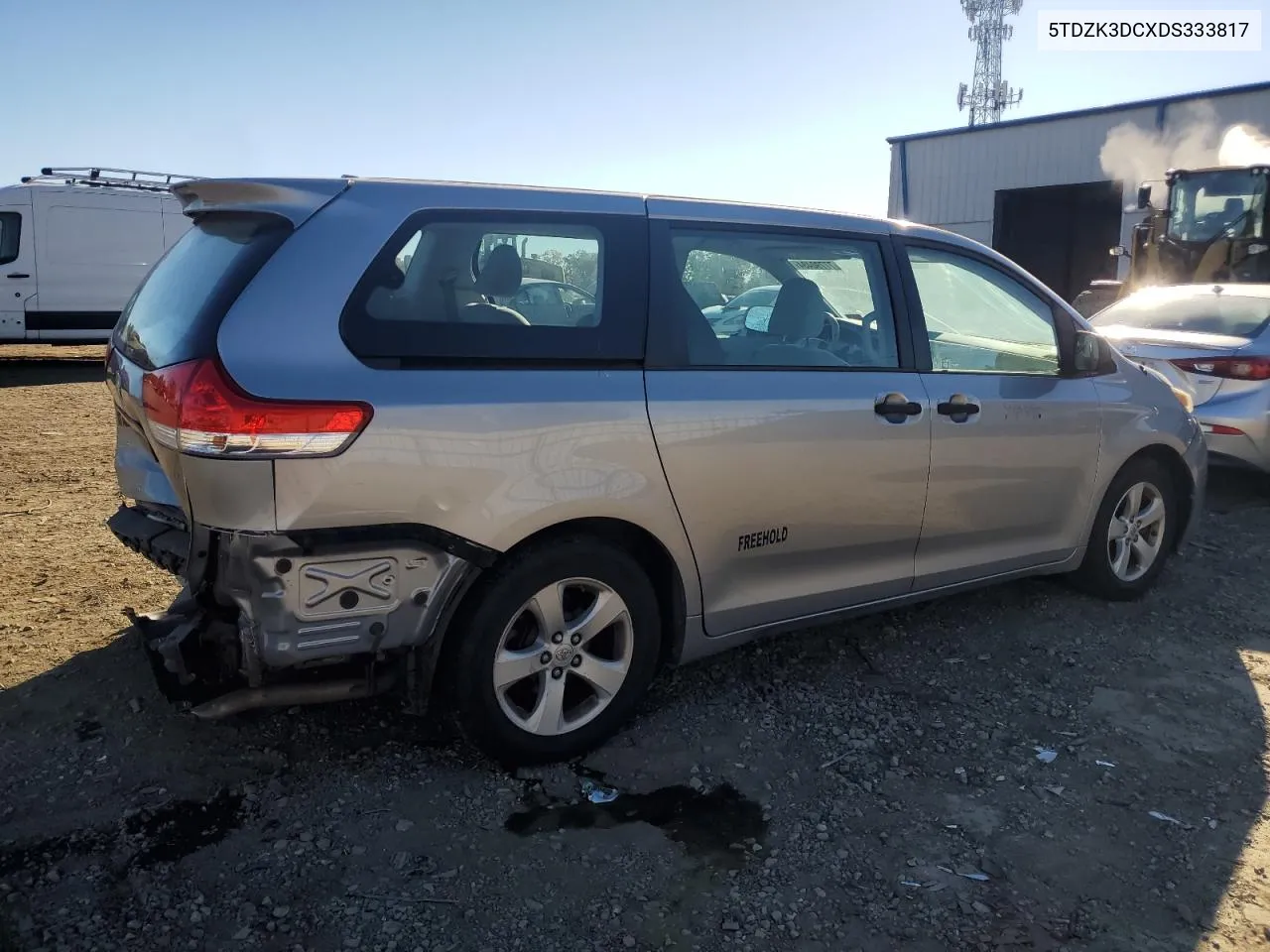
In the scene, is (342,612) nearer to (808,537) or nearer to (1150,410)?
(808,537)

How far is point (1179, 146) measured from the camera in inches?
668

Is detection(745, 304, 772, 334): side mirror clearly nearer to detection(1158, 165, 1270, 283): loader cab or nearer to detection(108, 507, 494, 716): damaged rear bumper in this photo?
detection(108, 507, 494, 716): damaged rear bumper

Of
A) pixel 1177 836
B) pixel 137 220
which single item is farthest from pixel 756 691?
pixel 137 220

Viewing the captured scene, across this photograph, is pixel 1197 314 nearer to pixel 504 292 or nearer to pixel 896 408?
pixel 896 408

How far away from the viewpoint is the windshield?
480 inches

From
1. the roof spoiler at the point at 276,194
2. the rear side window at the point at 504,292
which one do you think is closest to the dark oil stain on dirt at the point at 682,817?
the rear side window at the point at 504,292

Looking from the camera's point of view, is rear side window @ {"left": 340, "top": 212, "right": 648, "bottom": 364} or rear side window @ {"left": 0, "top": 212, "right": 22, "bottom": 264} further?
rear side window @ {"left": 0, "top": 212, "right": 22, "bottom": 264}

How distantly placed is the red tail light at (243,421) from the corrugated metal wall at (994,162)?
17.7m

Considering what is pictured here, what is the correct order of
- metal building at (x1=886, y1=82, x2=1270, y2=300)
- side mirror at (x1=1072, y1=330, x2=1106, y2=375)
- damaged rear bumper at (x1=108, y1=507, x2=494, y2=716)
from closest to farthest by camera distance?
damaged rear bumper at (x1=108, y1=507, x2=494, y2=716)
side mirror at (x1=1072, y1=330, x2=1106, y2=375)
metal building at (x1=886, y1=82, x2=1270, y2=300)

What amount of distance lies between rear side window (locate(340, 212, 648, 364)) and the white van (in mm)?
12311

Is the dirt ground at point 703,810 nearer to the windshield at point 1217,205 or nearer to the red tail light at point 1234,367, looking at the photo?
the red tail light at point 1234,367

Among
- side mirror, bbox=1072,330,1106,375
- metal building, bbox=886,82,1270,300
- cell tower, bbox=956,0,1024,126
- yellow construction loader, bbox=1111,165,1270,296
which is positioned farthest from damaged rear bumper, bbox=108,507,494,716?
cell tower, bbox=956,0,1024,126

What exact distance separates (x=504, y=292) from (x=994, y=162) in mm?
20229

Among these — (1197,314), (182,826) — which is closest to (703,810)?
(182,826)
